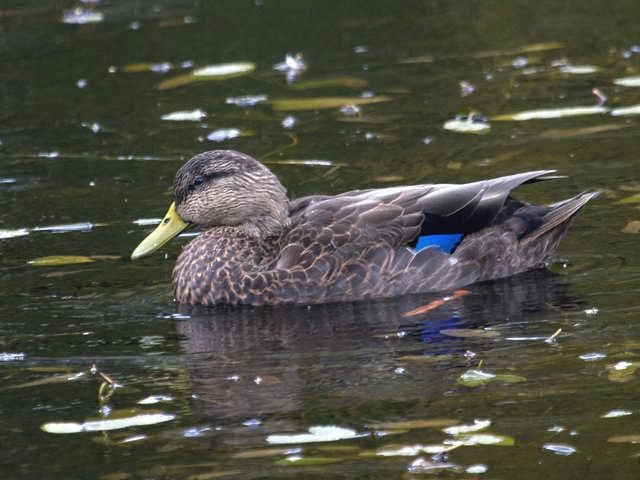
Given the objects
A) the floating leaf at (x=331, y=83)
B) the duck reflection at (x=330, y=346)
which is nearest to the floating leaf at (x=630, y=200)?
the duck reflection at (x=330, y=346)

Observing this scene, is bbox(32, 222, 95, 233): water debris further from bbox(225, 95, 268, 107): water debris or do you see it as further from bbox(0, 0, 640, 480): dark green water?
bbox(225, 95, 268, 107): water debris

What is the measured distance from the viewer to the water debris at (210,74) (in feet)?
53.8

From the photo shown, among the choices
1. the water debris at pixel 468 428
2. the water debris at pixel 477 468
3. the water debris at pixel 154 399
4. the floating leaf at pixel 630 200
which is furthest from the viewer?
the floating leaf at pixel 630 200

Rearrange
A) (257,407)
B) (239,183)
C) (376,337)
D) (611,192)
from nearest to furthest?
(257,407), (376,337), (239,183), (611,192)

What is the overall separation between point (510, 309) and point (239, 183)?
2362mm

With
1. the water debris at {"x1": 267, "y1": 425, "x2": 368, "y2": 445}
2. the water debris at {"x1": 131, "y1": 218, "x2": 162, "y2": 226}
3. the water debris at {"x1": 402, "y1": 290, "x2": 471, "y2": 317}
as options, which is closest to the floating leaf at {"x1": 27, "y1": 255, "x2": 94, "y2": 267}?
the water debris at {"x1": 131, "y1": 218, "x2": 162, "y2": 226}

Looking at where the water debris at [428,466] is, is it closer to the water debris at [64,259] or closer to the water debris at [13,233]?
the water debris at [64,259]

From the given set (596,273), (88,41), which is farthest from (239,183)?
(88,41)

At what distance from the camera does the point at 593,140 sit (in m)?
13.1

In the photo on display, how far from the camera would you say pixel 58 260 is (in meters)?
11.1

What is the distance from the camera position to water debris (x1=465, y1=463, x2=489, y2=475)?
6754 mm

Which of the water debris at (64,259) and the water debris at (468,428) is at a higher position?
the water debris at (64,259)

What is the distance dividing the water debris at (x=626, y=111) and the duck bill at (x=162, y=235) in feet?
16.9

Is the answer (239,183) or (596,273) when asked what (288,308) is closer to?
(239,183)
